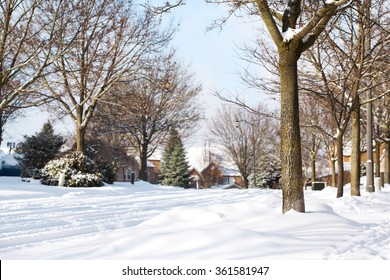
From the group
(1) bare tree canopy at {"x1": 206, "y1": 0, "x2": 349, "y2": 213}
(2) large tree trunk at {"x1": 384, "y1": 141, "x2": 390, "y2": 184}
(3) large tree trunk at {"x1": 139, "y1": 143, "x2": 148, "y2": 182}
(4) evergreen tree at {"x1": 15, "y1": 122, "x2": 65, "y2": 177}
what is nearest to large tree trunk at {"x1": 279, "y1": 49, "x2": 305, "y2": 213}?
(1) bare tree canopy at {"x1": 206, "y1": 0, "x2": 349, "y2": 213}

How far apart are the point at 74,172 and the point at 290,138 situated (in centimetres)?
1638

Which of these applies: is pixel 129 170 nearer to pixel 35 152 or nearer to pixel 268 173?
pixel 268 173

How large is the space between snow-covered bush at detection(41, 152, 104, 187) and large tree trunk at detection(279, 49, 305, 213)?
15647 millimetres

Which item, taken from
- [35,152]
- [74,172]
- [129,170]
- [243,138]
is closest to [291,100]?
[74,172]

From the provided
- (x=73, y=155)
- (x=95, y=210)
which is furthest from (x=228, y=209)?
(x=73, y=155)

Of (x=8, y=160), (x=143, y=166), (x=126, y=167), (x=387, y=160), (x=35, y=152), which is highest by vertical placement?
(x=8, y=160)

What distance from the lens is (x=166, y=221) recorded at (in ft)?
25.8

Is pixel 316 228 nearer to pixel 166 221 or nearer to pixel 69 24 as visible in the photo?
pixel 166 221

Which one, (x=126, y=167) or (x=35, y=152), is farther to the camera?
→ (x=126, y=167)

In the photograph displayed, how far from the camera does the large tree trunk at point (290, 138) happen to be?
8.77 metres

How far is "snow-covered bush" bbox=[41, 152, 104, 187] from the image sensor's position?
74.8ft

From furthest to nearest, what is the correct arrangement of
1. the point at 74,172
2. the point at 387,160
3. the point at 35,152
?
the point at 35,152
the point at 387,160
the point at 74,172

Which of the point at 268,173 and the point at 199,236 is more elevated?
the point at 268,173

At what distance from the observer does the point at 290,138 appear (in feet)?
28.9
